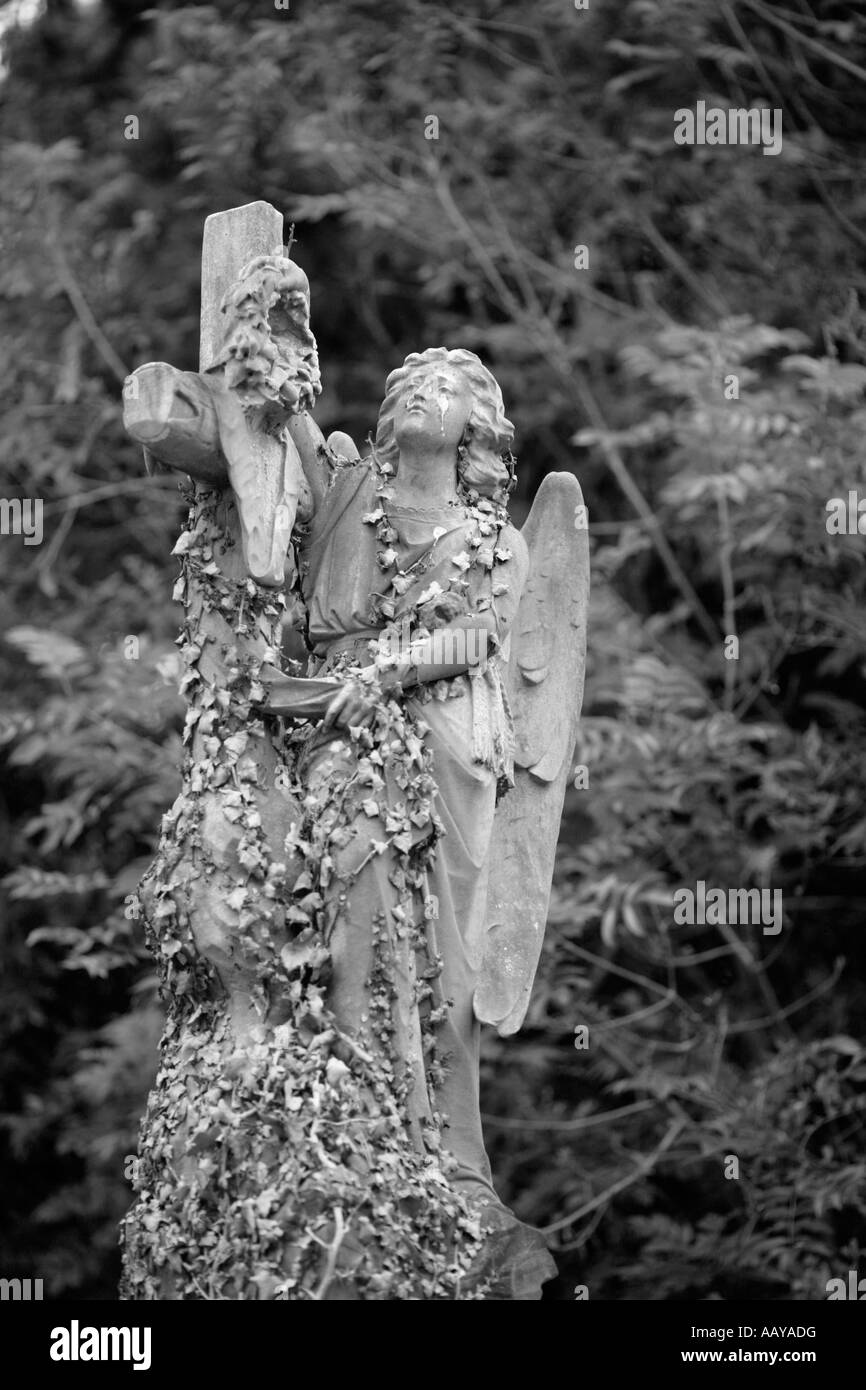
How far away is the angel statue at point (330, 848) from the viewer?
707cm

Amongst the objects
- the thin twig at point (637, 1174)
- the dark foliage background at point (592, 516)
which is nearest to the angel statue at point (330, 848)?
the dark foliage background at point (592, 516)

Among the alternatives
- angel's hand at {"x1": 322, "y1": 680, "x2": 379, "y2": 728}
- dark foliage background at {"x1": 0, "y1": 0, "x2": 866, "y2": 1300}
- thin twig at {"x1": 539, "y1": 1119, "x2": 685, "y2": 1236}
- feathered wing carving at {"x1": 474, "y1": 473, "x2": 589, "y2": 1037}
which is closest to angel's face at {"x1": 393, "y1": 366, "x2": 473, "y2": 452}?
feathered wing carving at {"x1": 474, "y1": 473, "x2": 589, "y2": 1037}

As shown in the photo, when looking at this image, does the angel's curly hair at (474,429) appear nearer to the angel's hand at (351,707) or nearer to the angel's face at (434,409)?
the angel's face at (434,409)

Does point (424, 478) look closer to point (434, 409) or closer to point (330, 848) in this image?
point (434, 409)

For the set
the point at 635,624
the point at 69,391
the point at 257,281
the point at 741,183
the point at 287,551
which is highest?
the point at 741,183

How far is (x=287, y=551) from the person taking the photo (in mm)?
7578

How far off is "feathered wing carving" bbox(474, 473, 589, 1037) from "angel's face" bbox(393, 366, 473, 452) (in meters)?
0.65

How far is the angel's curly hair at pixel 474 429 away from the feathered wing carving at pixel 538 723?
507 mm

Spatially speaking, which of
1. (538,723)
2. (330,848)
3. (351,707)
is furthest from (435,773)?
(538,723)

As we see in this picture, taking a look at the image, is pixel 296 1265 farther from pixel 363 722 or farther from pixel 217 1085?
pixel 363 722

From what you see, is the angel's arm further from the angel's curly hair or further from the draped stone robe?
the angel's curly hair

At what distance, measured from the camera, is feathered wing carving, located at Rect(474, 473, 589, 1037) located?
8.02m

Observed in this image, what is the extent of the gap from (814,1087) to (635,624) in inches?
94.6

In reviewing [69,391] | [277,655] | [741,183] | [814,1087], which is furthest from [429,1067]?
[741,183]
